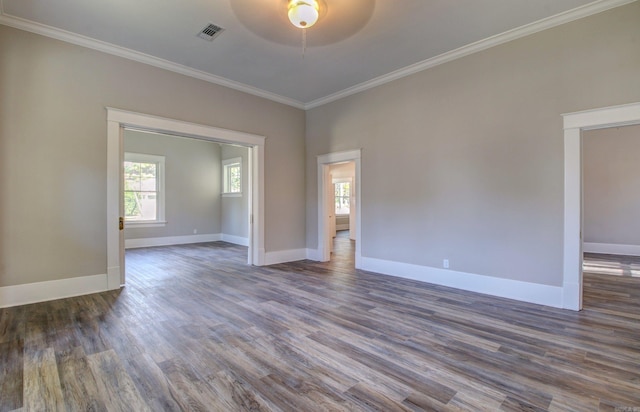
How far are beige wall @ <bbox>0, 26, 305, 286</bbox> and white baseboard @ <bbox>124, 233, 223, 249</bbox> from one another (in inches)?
148

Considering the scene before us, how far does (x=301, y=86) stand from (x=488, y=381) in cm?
490

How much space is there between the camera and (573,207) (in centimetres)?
325

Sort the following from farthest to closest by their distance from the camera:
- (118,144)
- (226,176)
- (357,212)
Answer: (226,176) < (357,212) < (118,144)

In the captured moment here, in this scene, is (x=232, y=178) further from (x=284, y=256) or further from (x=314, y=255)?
(x=314, y=255)

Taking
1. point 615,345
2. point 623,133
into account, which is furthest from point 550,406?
point 623,133

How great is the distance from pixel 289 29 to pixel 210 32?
98 centimetres

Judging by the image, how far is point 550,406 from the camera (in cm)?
173

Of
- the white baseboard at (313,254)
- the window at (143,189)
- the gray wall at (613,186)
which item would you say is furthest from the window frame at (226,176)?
the gray wall at (613,186)

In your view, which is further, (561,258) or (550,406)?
(561,258)

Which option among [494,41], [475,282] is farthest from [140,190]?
[494,41]

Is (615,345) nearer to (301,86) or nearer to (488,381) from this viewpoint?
(488,381)

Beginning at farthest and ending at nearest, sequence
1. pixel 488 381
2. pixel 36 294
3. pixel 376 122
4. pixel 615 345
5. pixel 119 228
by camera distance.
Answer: pixel 376 122 → pixel 119 228 → pixel 36 294 → pixel 615 345 → pixel 488 381

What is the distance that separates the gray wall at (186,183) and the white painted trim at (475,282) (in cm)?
581

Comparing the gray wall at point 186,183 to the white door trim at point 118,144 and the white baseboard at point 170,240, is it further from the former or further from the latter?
the white door trim at point 118,144
